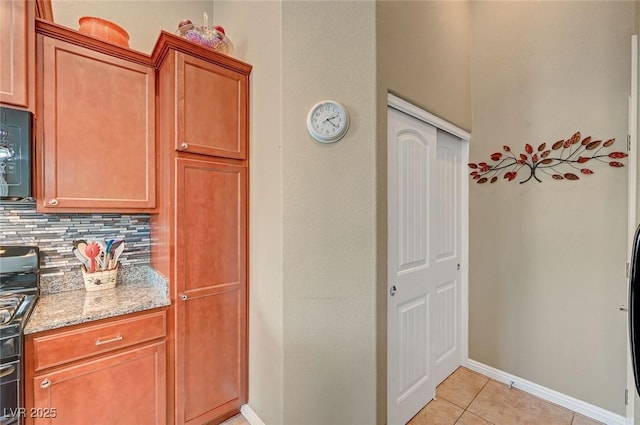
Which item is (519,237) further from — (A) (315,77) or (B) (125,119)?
(B) (125,119)

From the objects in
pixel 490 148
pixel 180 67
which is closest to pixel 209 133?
pixel 180 67

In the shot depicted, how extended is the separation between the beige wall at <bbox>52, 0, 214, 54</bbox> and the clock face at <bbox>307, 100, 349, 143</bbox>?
157 centimetres

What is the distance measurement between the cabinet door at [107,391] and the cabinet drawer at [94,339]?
0.18 feet

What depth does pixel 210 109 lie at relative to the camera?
5.58 ft

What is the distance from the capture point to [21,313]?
1310mm

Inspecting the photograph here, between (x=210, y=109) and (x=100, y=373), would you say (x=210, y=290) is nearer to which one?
(x=100, y=373)

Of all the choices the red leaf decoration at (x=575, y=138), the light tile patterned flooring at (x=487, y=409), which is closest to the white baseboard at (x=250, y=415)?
the light tile patterned flooring at (x=487, y=409)

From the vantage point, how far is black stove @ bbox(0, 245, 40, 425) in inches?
44.7

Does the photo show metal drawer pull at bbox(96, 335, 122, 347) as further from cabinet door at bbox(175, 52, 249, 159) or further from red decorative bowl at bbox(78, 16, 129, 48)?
red decorative bowl at bbox(78, 16, 129, 48)

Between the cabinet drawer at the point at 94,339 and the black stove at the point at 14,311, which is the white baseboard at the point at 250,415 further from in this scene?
the black stove at the point at 14,311

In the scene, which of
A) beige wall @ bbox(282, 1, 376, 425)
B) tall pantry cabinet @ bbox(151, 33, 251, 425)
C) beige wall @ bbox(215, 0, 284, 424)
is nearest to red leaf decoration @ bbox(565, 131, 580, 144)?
beige wall @ bbox(282, 1, 376, 425)

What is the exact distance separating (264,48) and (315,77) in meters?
0.42

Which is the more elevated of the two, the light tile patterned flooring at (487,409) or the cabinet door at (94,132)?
the cabinet door at (94,132)

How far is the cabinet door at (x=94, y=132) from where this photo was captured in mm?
1484
